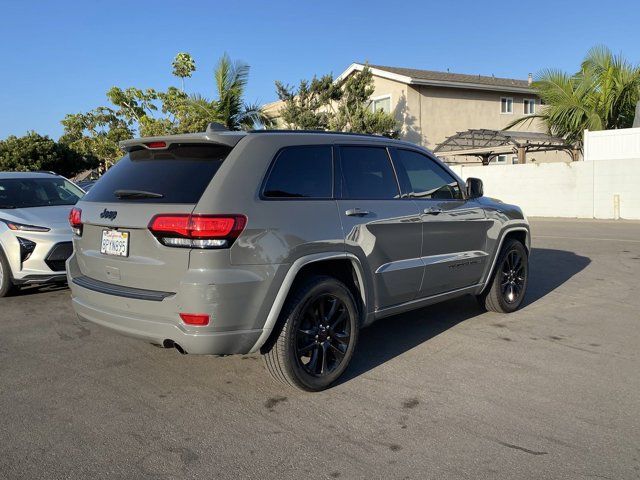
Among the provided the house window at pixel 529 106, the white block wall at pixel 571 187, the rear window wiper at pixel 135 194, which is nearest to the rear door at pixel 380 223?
the rear window wiper at pixel 135 194

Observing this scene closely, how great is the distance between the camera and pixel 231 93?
2198cm

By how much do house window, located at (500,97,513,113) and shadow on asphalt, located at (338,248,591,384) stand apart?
23.9m

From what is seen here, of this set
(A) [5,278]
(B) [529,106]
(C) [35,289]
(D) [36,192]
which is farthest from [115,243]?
(B) [529,106]

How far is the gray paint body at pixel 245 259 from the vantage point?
3.53 metres

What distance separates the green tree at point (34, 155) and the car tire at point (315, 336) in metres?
35.3

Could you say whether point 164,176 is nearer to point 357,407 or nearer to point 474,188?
point 357,407

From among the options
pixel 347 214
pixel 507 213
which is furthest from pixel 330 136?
pixel 507 213

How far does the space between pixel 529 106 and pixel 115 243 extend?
106 ft

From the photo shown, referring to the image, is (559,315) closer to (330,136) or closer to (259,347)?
(330,136)

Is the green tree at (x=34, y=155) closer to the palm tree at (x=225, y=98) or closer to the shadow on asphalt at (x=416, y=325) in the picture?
the palm tree at (x=225, y=98)

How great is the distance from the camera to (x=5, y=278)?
7070 millimetres

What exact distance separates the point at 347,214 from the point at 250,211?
91 cm

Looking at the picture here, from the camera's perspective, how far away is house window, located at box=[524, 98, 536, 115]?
32.0 metres

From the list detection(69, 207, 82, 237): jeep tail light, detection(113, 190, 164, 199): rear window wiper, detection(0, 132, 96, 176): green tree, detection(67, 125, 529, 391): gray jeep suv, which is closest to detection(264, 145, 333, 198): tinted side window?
detection(67, 125, 529, 391): gray jeep suv
